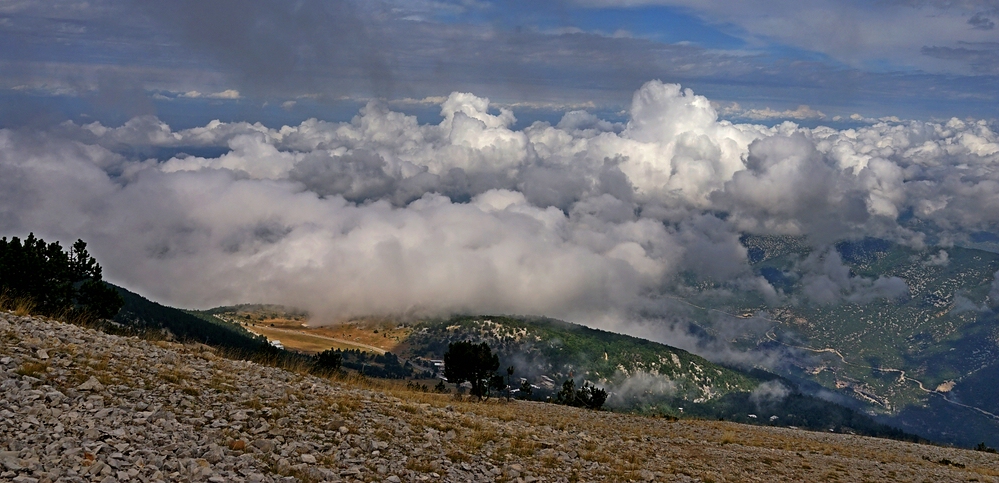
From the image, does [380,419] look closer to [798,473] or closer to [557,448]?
[557,448]

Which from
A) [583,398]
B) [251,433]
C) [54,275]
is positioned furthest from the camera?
[583,398]

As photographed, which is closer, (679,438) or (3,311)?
(3,311)

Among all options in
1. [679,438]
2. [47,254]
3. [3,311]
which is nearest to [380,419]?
[3,311]

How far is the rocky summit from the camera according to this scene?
41.9ft

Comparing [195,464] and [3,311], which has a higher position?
[3,311]

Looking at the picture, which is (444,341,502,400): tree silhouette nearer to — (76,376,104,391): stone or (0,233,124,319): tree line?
(0,233,124,319): tree line

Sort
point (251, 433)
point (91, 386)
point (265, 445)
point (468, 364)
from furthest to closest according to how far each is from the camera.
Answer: point (468, 364) < point (91, 386) < point (251, 433) < point (265, 445)

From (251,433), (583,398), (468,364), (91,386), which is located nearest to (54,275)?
(468,364)

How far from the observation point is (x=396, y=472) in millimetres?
15391

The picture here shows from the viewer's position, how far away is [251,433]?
15.5m

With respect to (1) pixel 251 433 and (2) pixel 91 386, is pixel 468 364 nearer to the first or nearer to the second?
(1) pixel 251 433

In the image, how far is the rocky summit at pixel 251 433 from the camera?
1277 centimetres

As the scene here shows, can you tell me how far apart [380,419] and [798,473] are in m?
17.9

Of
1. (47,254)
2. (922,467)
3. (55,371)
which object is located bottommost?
(922,467)
